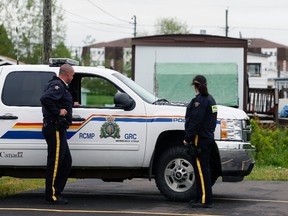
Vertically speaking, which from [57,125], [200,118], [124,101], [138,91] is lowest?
[57,125]

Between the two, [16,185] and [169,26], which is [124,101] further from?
[169,26]

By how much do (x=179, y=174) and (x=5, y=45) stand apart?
38.8 m

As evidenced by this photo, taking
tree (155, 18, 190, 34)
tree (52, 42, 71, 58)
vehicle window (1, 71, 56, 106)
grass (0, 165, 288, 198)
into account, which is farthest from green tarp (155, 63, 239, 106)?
tree (155, 18, 190, 34)

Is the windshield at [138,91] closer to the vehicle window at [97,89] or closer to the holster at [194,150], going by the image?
the vehicle window at [97,89]

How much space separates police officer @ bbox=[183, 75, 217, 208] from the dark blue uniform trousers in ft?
5.40

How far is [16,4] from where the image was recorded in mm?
45406

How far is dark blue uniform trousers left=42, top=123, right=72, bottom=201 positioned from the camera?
34.6 ft

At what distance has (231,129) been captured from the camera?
1096cm

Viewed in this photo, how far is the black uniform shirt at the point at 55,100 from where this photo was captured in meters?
10.5

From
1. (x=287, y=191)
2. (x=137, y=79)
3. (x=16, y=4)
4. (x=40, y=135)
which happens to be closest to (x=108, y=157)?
(x=40, y=135)

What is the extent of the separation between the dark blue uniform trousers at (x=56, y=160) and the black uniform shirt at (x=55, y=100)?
0.56ft

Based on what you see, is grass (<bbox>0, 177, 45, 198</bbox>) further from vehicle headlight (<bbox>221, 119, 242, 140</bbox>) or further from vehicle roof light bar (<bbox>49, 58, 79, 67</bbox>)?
vehicle headlight (<bbox>221, 119, 242, 140</bbox>)

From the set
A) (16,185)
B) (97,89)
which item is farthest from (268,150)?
(97,89)

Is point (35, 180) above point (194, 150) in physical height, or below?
below
